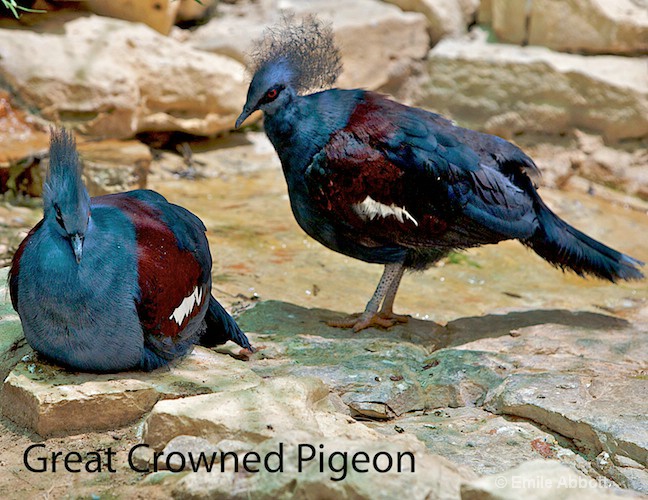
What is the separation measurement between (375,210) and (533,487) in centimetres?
220

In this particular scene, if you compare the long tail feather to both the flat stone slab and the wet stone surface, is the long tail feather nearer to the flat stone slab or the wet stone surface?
the wet stone surface

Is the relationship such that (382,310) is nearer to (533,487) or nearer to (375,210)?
(375,210)

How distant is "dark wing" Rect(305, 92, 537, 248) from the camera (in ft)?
13.6

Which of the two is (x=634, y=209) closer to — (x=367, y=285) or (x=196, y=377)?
(x=367, y=285)

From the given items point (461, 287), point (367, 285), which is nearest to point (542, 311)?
point (461, 287)

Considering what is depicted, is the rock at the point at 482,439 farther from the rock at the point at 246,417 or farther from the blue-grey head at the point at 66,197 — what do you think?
the blue-grey head at the point at 66,197

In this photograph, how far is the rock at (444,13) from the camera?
27.0ft

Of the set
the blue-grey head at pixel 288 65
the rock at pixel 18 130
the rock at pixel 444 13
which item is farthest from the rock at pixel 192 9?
the blue-grey head at pixel 288 65

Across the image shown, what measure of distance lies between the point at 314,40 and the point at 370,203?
97 cm

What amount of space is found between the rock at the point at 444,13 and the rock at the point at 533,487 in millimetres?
6661

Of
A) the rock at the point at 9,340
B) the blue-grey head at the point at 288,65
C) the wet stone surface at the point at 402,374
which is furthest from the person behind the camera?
the blue-grey head at the point at 288,65

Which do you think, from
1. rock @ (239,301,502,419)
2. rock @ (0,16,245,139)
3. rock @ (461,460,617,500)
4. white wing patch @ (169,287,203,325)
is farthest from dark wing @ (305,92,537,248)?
rock @ (0,16,245,139)

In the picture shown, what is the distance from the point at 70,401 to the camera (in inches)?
112

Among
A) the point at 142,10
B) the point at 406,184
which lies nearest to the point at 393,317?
the point at 406,184
